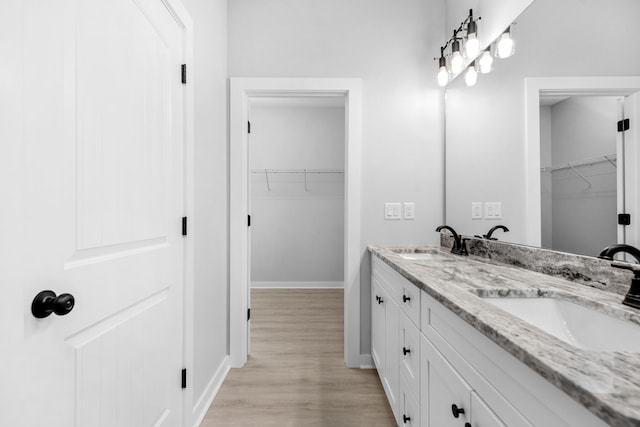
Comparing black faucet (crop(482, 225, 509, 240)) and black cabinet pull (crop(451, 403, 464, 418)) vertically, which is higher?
black faucet (crop(482, 225, 509, 240))

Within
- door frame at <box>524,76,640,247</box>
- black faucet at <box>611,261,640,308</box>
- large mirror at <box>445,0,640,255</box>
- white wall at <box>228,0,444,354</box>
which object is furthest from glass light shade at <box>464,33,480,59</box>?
black faucet at <box>611,261,640,308</box>

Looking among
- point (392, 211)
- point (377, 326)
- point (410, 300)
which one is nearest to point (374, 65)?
point (392, 211)

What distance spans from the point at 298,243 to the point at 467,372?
12.0ft

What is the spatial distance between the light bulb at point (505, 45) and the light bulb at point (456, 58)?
1.05 feet

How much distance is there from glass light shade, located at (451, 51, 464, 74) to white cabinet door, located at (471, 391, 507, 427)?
6.34ft

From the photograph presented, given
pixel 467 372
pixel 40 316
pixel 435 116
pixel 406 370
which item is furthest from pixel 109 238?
pixel 435 116

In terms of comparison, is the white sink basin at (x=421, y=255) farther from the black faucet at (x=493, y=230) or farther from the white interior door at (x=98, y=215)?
the white interior door at (x=98, y=215)

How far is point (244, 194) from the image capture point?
87.6 inches

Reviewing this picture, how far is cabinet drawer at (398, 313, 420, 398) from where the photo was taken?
1.23 meters

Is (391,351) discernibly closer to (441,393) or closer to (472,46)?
(441,393)

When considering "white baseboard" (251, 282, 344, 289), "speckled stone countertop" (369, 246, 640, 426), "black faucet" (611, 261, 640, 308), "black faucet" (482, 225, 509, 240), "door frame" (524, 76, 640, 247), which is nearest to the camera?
"speckled stone countertop" (369, 246, 640, 426)

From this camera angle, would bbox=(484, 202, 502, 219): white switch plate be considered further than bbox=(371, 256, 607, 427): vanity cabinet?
Yes

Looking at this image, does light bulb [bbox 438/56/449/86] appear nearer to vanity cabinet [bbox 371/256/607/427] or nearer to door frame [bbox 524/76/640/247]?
door frame [bbox 524/76/640/247]

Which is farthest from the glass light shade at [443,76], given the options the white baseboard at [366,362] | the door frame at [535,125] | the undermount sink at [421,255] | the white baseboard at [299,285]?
the white baseboard at [299,285]
